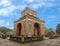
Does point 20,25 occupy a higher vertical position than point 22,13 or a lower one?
lower

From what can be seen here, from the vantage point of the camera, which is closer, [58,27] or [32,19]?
[32,19]

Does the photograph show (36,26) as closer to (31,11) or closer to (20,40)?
(31,11)

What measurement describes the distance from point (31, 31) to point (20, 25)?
17.0 ft

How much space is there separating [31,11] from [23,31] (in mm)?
8018

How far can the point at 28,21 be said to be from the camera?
31.2 m

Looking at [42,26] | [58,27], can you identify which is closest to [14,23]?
[42,26]

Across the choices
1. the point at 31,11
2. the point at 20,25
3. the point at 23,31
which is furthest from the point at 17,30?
the point at 31,11

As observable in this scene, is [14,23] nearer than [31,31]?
No

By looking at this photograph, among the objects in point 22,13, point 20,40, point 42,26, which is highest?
point 22,13

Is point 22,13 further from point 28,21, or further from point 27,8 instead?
point 28,21

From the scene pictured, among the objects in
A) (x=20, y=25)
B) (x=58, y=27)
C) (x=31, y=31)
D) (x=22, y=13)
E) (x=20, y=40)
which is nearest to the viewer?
(x=20, y=40)

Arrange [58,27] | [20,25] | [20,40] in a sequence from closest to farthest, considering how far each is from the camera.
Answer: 1. [20,40]
2. [20,25]
3. [58,27]

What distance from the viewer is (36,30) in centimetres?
3497

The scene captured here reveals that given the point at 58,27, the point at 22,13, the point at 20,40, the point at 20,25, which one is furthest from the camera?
the point at 58,27
